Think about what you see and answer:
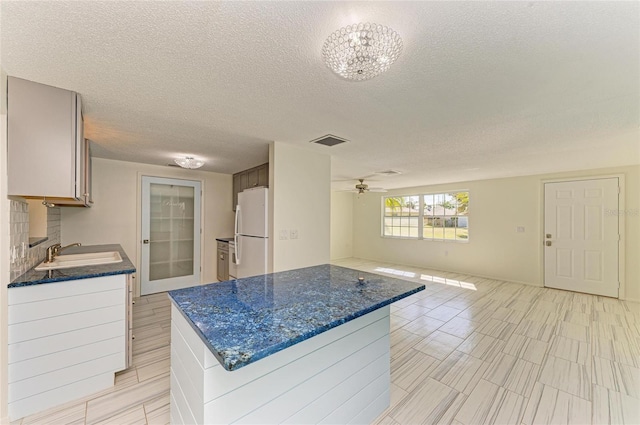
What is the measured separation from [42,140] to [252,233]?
2115mm

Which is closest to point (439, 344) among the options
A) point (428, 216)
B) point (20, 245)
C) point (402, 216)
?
point (20, 245)

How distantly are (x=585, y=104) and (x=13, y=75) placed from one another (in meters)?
4.17

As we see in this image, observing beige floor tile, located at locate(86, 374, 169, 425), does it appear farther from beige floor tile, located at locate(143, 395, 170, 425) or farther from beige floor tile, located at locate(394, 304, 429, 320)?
beige floor tile, located at locate(394, 304, 429, 320)

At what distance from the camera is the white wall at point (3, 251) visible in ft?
5.24

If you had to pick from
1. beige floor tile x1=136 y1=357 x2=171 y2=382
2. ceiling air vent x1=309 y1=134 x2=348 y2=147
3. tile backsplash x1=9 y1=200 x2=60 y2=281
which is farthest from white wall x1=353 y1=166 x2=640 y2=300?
tile backsplash x1=9 y1=200 x2=60 y2=281

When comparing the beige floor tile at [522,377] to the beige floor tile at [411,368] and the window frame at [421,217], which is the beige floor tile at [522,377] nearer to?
the beige floor tile at [411,368]

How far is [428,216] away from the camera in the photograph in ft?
22.3

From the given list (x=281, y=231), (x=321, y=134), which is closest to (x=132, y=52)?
(x=321, y=134)

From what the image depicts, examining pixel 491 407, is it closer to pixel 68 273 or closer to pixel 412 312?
pixel 412 312

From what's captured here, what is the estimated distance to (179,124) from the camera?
8.32 ft

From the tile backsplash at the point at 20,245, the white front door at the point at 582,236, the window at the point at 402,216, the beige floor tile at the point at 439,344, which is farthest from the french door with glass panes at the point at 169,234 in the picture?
the white front door at the point at 582,236

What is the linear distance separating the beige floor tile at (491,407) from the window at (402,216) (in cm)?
519

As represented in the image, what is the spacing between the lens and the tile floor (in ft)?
5.89

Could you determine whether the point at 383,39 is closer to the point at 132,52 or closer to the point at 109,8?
the point at 109,8
